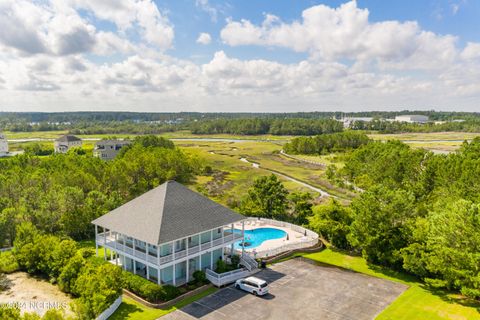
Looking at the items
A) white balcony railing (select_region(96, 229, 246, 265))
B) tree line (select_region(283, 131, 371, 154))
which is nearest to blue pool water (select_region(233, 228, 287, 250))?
white balcony railing (select_region(96, 229, 246, 265))

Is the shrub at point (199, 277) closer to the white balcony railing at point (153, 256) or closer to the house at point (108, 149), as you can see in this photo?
the white balcony railing at point (153, 256)

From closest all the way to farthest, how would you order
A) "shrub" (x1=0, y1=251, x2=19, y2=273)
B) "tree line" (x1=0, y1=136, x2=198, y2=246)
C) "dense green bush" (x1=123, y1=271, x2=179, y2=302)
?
"dense green bush" (x1=123, y1=271, x2=179, y2=302)
"shrub" (x1=0, y1=251, x2=19, y2=273)
"tree line" (x1=0, y1=136, x2=198, y2=246)

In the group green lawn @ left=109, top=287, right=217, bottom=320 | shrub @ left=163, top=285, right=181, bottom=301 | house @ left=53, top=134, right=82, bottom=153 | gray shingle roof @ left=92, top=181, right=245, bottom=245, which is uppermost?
gray shingle roof @ left=92, top=181, right=245, bottom=245

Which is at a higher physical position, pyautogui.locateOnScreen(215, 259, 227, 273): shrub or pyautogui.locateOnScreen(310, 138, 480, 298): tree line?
pyautogui.locateOnScreen(310, 138, 480, 298): tree line

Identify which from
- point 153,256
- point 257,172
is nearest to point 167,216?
point 153,256

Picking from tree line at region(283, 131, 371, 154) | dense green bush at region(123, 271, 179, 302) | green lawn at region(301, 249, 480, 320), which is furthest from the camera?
tree line at region(283, 131, 371, 154)

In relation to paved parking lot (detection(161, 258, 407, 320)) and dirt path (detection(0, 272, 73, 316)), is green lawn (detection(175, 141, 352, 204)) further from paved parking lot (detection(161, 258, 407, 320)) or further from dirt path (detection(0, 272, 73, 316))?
dirt path (detection(0, 272, 73, 316))

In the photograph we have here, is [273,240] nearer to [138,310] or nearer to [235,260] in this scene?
[235,260]
